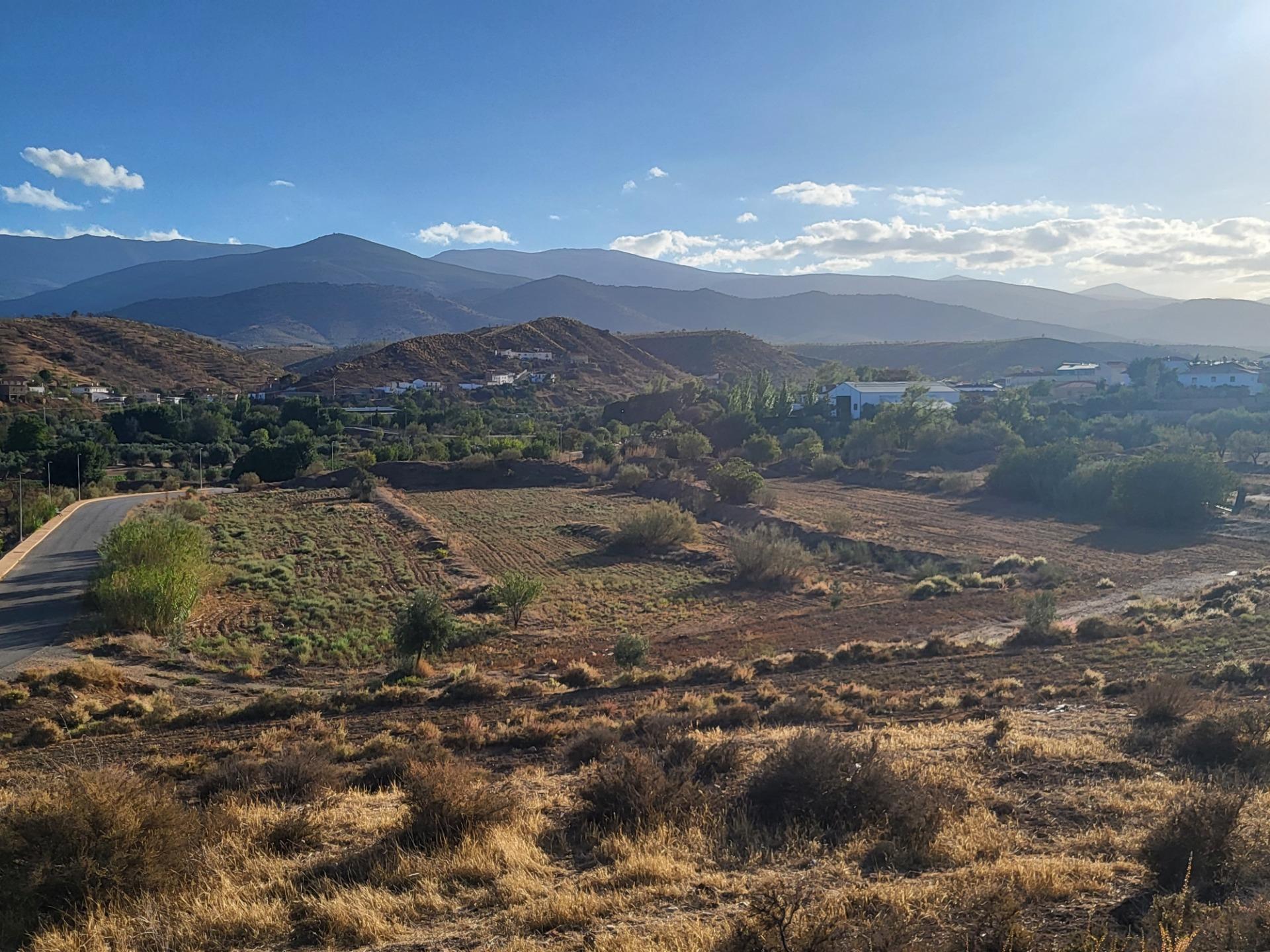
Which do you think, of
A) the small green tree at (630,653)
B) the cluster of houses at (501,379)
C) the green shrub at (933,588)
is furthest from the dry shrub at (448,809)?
the cluster of houses at (501,379)

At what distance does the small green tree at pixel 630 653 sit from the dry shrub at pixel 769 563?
1017 cm

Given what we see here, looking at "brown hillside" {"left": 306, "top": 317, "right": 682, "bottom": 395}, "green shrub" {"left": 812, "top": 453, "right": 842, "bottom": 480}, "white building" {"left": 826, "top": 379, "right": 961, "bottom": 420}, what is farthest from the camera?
"brown hillside" {"left": 306, "top": 317, "right": 682, "bottom": 395}

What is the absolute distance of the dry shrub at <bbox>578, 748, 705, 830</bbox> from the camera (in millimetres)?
7117

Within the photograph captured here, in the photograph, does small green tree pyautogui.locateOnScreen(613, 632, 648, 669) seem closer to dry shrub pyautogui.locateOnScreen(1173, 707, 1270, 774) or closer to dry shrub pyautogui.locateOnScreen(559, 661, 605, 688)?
dry shrub pyautogui.locateOnScreen(559, 661, 605, 688)

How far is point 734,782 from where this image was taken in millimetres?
8406

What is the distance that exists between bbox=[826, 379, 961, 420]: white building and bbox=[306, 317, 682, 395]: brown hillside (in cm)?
4028

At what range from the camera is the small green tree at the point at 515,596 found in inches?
884

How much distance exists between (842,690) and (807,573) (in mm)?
14592

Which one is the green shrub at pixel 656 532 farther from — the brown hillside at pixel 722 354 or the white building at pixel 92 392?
the brown hillside at pixel 722 354

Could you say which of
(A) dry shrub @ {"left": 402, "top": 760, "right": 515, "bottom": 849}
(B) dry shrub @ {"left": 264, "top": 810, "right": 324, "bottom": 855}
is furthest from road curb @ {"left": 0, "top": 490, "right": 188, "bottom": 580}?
(A) dry shrub @ {"left": 402, "top": 760, "right": 515, "bottom": 849}

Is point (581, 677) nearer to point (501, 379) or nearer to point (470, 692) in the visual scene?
point (470, 692)

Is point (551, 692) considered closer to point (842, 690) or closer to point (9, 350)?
point (842, 690)

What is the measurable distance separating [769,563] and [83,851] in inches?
933

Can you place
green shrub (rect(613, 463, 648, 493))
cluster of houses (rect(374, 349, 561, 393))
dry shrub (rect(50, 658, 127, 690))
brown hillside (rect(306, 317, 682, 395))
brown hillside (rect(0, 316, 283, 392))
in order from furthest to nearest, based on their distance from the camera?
brown hillside (rect(306, 317, 682, 395))
cluster of houses (rect(374, 349, 561, 393))
brown hillside (rect(0, 316, 283, 392))
green shrub (rect(613, 463, 648, 493))
dry shrub (rect(50, 658, 127, 690))
